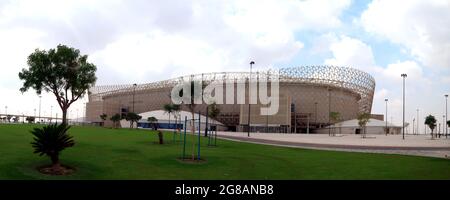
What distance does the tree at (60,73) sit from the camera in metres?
31.0

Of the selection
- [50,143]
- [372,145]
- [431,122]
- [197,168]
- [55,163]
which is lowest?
[372,145]

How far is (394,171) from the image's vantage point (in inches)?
771

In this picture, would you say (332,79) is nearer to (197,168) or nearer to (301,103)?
(301,103)

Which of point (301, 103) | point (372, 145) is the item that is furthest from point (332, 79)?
point (372, 145)

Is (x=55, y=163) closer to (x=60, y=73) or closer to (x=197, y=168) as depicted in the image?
(x=197, y=168)

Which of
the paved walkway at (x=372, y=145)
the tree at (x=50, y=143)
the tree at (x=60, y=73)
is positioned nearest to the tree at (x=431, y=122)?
the paved walkway at (x=372, y=145)

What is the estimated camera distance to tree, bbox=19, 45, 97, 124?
102 ft

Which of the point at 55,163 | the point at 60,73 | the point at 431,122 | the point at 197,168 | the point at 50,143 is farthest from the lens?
the point at 431,122

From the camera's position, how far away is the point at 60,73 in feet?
103

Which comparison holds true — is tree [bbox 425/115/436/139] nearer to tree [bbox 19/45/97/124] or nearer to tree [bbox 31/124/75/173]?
tree [bbox 19/45/97/124]

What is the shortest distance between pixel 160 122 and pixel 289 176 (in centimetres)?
11544

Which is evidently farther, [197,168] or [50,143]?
[197,168]

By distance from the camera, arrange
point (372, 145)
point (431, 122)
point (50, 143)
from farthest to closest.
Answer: point (431, 122) < point (372, 145) < point (50, 143)

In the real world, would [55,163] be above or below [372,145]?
above
